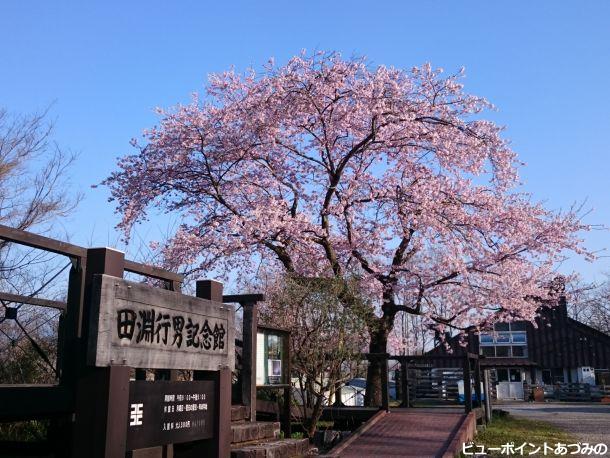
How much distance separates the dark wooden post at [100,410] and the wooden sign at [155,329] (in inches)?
4.8

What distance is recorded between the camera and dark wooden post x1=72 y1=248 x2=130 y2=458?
4.16 meters

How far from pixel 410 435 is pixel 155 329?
6856 millimetres

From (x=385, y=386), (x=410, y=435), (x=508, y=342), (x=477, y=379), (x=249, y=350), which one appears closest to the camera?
(x=249, y=350)

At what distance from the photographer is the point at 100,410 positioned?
4184 mm

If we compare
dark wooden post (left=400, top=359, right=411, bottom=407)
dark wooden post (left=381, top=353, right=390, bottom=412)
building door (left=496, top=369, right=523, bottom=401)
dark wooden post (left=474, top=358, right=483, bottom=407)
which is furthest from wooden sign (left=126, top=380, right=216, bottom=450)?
building door (left=496, top=369, right=523, bottom=401)

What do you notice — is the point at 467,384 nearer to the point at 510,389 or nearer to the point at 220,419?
the point at 220,419

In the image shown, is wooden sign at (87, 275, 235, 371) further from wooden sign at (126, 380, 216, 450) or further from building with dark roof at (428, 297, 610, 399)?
building with dark roof at (428, 297, 610, 399)

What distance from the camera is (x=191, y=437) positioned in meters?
5.14

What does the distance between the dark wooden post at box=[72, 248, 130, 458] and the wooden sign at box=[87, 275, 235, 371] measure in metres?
0.12

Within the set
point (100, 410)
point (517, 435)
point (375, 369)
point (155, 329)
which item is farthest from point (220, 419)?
point (375, 369)

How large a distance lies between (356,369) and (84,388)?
7.58m

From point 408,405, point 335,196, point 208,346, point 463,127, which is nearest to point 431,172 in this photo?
point 463,127

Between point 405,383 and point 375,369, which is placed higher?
point 375,369

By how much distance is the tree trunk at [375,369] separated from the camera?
47.9ft
